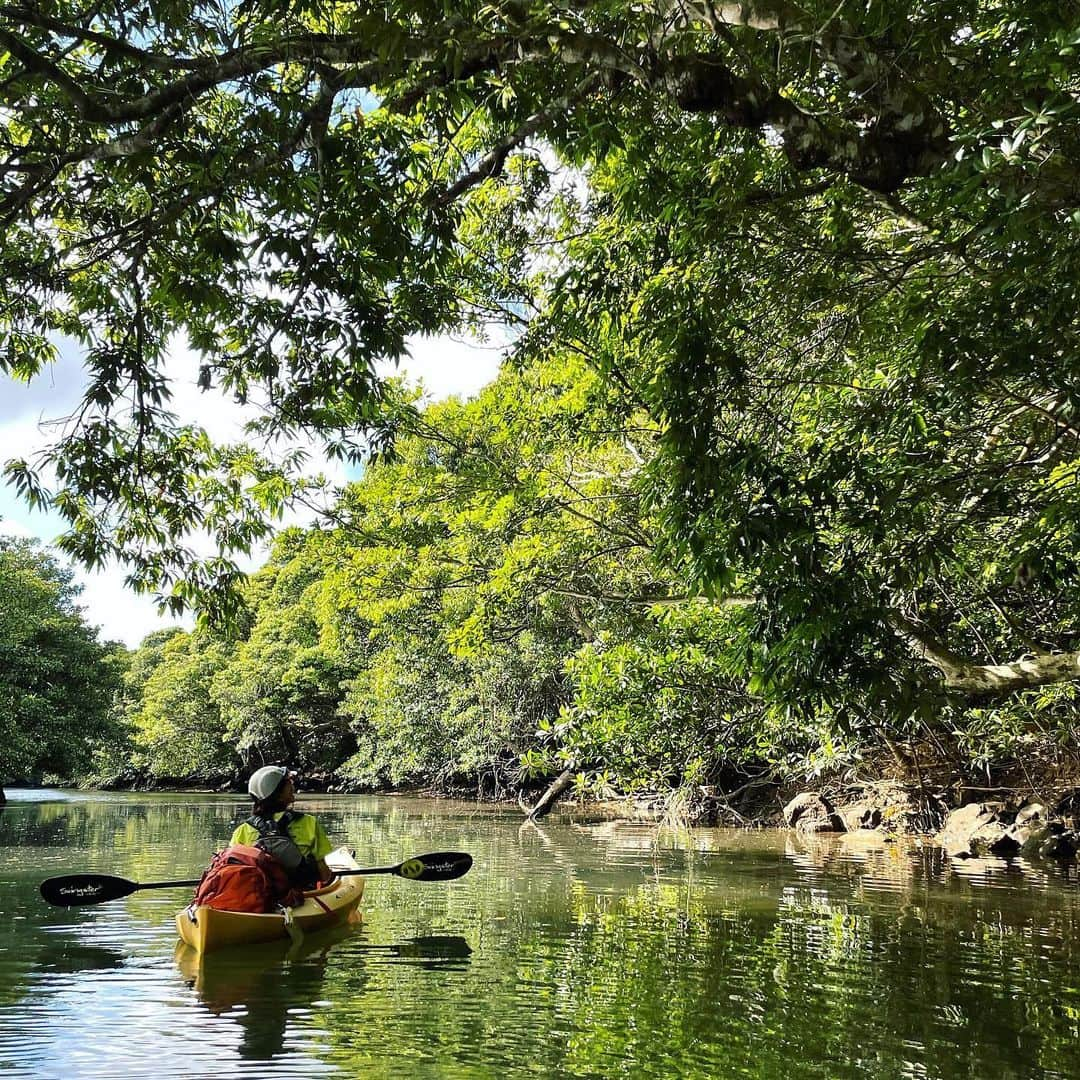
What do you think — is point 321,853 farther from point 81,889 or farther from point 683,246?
point 683,246

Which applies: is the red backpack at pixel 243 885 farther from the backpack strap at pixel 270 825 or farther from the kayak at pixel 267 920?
the backpack strap at pixel 270 825

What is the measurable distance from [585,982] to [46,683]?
26.6 meters

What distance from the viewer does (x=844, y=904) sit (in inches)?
347

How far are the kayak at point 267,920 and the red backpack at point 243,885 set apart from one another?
12cm

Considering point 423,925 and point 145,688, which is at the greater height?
point 145,688

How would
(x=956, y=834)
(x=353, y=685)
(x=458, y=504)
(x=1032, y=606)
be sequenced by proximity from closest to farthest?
1. (x=1032, y=606)
2. (x=956, y=834)
3. (x=458, y=504)
4. (x=353, y=685)

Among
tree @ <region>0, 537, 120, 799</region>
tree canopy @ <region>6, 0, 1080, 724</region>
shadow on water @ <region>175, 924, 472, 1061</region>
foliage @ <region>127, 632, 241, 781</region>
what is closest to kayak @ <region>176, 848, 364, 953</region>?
shadow on water @ <region>175, 924, 472, 1061</region>

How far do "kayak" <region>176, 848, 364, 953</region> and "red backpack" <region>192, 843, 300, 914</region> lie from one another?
118mm

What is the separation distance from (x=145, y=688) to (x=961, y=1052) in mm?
44455

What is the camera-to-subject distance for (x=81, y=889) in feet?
25.4

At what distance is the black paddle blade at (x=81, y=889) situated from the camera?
7598mm

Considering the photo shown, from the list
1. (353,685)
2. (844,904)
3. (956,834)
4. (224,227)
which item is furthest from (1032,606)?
(353,685)

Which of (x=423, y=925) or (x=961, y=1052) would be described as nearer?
(x=961, y=1052)

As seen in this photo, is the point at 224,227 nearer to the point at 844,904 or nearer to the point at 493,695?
the point at 844,904
